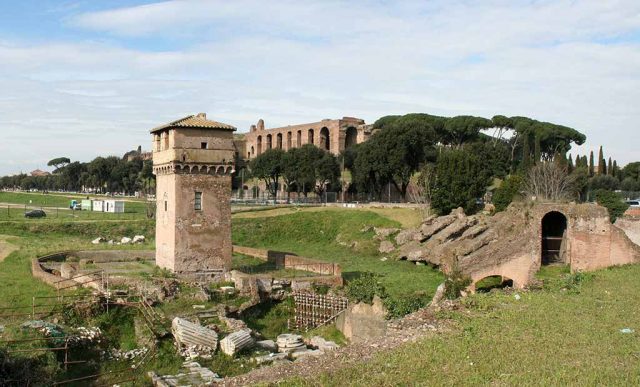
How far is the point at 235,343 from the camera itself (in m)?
17.7

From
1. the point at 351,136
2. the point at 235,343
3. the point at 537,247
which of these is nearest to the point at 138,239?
the point at 235,343

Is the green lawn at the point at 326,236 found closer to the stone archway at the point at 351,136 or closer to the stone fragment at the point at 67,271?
the stone fragment at the point at 67,271

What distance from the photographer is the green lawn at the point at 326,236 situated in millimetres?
34438

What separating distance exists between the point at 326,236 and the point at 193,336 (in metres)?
26.0

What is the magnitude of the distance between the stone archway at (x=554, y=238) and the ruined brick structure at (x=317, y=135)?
55.6 metres

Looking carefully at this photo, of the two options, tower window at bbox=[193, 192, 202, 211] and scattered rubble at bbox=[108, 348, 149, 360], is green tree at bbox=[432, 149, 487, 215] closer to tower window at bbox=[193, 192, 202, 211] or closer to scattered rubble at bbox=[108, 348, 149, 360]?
tower window at bbox=[193, 192, 202, 211]

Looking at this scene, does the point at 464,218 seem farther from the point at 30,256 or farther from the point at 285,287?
the point at 30,256

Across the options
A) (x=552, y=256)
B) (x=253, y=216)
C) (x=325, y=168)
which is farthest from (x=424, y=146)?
(x=552, y=256)

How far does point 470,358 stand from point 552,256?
60.3 feet

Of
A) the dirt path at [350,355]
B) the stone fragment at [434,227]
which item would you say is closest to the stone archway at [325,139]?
the stone fragment at [434,227]

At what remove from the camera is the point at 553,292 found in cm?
1878

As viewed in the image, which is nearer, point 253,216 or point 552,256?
point 552,256

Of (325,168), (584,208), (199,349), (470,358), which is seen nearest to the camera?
(470,358)

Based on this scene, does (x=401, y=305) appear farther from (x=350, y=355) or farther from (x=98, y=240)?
(x=98, y=240)
